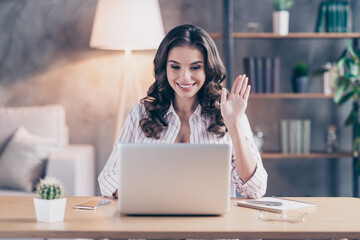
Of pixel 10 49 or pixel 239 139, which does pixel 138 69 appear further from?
pixel 239 139

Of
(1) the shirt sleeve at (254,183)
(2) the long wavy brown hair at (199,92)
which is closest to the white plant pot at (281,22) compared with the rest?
(2) the long wavy brown hair at (199,92)

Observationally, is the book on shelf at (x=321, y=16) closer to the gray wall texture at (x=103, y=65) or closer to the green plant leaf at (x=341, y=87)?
the gray wall texture at (x=103, y=65)

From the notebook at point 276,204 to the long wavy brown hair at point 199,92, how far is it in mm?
426

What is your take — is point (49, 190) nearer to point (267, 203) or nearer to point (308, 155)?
point (267, 203)

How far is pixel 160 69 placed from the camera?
6.55 feet

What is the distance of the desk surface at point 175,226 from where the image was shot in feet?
3.99

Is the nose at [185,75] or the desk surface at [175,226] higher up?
the nose at [185,75]

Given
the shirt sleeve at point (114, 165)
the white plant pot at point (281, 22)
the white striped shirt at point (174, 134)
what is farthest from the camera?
the white plant pot at point (281, 22)

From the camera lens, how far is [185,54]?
1898 mm

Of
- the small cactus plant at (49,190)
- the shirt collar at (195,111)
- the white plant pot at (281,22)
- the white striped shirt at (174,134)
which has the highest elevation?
the white plant pot at (281,22)

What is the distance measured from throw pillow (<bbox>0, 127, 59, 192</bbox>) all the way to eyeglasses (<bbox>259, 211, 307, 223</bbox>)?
6.46ft

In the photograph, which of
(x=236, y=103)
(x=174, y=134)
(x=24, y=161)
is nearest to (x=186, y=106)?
(x=174, y=134)

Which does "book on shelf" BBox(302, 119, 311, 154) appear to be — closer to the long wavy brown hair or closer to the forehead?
the long wavy brown hair

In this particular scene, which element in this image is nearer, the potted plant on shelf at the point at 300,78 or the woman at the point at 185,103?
the woman at the point at 185,103
